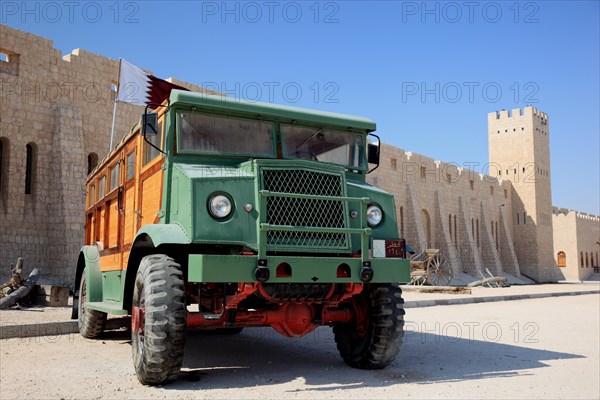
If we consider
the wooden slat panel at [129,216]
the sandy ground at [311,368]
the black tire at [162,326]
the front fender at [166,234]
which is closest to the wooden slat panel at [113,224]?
the wooden slat panel at [129,216]

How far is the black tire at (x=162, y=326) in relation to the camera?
4.66 meters

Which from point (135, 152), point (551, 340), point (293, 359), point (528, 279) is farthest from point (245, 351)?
point (528, 279)

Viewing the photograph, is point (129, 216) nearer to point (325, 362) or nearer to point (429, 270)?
point (325, 362)

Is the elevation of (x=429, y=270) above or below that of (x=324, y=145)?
below

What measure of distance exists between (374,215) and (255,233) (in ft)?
4.29

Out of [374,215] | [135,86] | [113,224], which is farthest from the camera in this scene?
[135,86]

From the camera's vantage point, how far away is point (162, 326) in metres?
4.65

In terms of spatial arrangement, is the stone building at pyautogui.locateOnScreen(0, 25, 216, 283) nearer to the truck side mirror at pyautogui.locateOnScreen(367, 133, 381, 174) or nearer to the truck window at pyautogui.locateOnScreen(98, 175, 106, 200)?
the truck window at pyautogui.locateOnScreen(98, 175, 106, 200)

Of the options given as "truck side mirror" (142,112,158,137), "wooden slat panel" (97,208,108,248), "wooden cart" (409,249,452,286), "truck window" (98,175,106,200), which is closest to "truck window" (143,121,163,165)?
"truck side mirror" (142,112,158,137)

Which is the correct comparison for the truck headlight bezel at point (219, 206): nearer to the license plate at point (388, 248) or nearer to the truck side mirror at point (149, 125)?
the truck side mirror at point (149, 125)

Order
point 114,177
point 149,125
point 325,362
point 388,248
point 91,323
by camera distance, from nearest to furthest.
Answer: point 149,125 < point 388,248 < point 325,362 < point 114,177 < point 91,323

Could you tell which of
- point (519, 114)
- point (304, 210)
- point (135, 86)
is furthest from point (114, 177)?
point (519, 114)

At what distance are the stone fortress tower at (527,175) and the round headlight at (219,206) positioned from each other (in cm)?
4642

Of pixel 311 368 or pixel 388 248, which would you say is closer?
pixel 388 248
